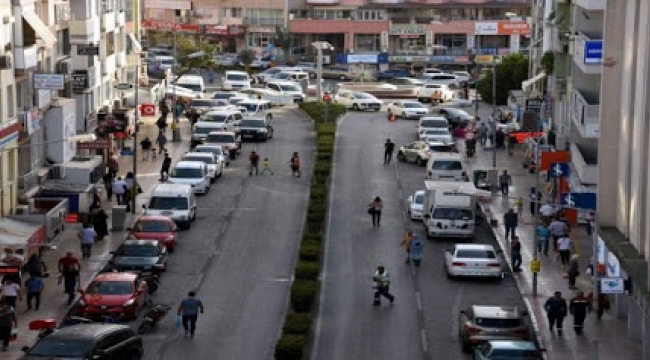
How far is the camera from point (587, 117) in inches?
2391

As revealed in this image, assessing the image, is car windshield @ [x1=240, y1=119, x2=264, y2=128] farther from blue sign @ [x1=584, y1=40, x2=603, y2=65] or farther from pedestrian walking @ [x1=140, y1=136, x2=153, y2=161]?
blue sign @ [x1=584, y1=40, x2=603, y2=65]

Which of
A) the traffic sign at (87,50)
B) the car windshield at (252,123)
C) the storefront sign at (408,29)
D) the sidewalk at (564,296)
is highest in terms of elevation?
the traffic sign at (87,50)

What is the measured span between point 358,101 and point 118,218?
4128cm

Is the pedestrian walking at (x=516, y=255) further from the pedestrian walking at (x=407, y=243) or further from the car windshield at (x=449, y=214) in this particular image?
the car windshield at (x=449, y=214)

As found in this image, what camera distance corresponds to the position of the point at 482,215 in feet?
218

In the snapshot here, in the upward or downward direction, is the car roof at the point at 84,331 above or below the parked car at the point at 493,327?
above

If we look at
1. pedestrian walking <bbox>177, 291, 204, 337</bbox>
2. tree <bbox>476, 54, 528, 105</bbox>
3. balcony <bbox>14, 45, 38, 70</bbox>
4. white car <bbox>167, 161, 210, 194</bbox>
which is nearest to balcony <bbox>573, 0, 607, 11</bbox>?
white car <bbox>167, 161, 210, 194</bbox>

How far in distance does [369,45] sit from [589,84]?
67769 millimetres

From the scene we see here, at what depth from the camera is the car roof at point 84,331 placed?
39.6 metres

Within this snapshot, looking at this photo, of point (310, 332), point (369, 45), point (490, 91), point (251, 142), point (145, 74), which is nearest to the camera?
point (310, 332)

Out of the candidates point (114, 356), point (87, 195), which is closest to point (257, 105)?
point (87, 195)

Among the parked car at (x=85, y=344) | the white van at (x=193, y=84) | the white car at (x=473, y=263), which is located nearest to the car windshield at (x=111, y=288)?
the parked car at (x=85, y=344)

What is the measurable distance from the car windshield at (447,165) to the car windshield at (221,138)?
477 inches

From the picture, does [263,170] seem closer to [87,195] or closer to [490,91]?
[87,195]
